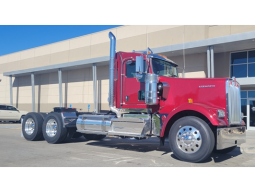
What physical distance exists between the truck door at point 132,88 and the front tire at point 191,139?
58.3 inches

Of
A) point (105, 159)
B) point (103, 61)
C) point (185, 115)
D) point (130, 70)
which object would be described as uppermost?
point (103, 61)

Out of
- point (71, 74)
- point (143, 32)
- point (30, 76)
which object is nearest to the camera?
point (143, 32)

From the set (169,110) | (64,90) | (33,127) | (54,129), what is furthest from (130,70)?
(64,90)

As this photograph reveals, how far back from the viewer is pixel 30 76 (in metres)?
31.2

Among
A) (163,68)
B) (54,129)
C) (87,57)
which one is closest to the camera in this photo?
(163,68)

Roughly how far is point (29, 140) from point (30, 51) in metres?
22.6

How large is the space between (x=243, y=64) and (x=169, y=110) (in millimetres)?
12026

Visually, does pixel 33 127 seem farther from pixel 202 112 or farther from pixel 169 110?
pixel 202 112

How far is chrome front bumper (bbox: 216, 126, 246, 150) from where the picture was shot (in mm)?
6410

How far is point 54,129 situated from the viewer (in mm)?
10180
